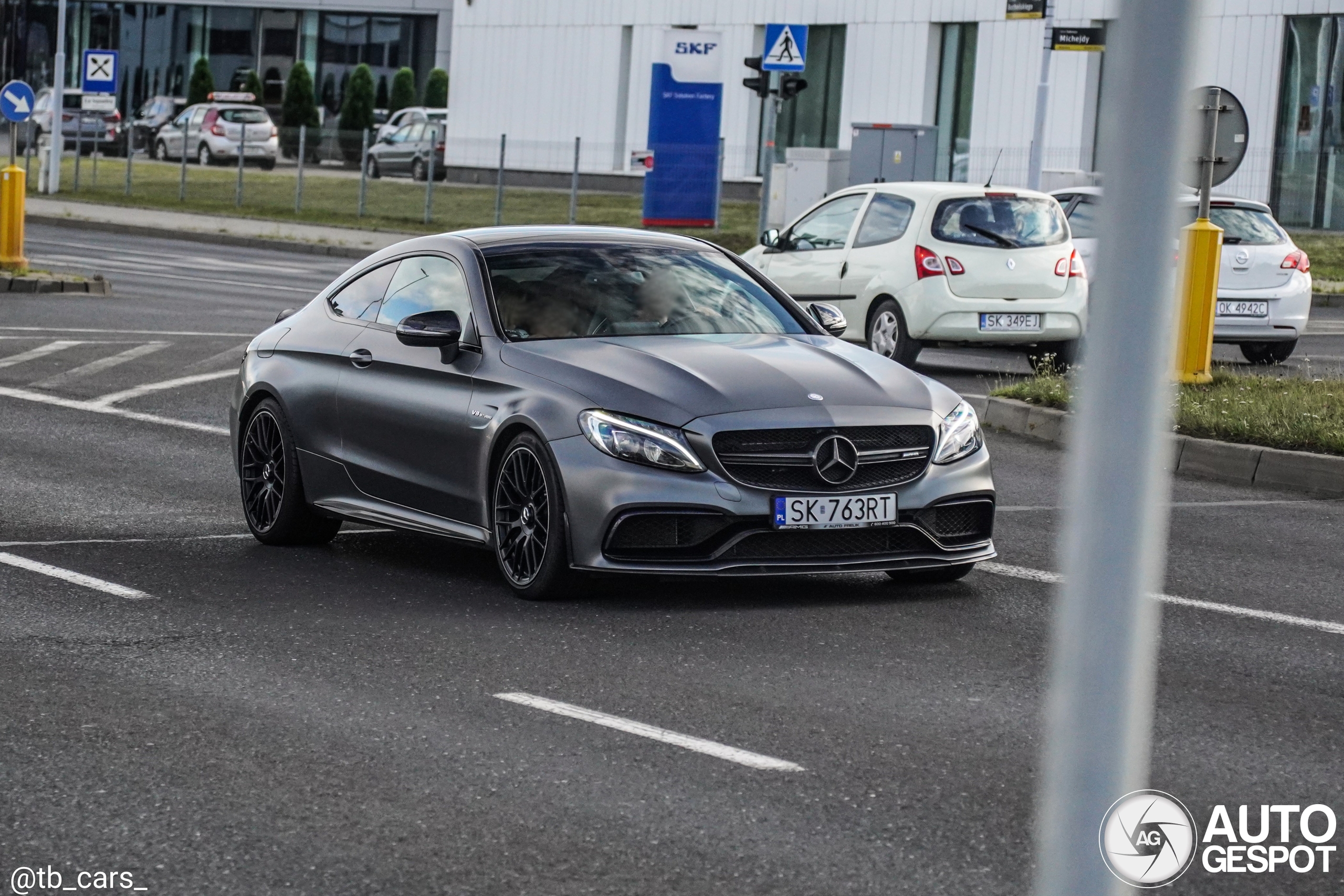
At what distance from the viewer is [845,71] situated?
156 ft

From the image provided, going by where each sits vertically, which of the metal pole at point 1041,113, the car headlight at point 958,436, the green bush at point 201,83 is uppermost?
the green bush at point 201,83

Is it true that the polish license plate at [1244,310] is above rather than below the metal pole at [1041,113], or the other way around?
below

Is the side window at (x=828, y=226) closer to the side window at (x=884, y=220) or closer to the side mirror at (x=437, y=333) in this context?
the side window at (x=884, y=220)

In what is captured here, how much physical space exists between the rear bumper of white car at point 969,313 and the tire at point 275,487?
8.59 meters

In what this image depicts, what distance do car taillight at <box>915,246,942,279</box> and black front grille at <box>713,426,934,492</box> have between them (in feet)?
32.0

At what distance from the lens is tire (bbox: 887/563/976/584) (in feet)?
27.1

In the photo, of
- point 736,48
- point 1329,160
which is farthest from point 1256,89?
point 736,48

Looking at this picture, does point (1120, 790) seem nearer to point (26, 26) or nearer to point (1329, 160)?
point (1329, 160)

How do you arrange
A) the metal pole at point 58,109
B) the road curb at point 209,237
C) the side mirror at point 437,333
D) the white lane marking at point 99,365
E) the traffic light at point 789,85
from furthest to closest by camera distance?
the metal pole at point 58,109 → the road curb at point 209,237 → the traffic light at point 789,85 → the white lane marking at point 99,365 → the side mirror at point 437,333

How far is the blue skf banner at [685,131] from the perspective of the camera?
37.7m

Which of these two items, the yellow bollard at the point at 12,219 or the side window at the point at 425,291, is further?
the yellow bollard at the point at 12,219

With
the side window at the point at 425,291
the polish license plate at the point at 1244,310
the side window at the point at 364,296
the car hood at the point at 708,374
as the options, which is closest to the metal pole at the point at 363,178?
the polish license plate at the point at 1244,310

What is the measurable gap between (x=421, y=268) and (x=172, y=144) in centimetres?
5473

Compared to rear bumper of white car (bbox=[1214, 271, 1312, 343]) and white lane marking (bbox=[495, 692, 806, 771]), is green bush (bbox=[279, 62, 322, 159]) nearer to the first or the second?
rear bumper of white car (bbox=[1214, 271, 1312, 343])
